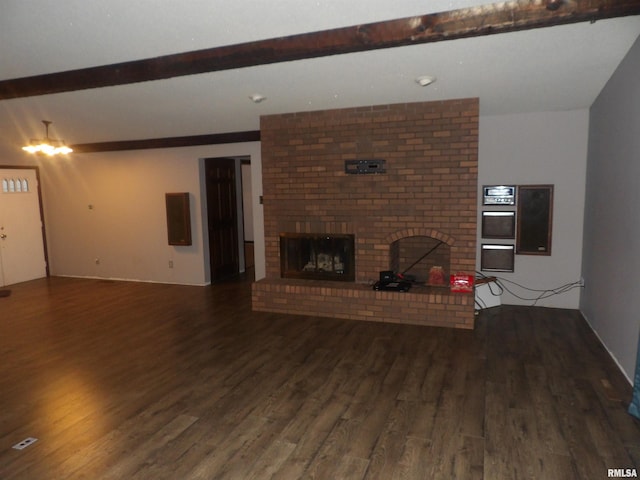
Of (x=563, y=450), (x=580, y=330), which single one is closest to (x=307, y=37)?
Answer: (x=563, y=450)

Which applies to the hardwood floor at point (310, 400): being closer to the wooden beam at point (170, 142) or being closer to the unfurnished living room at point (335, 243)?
the unfurnished living room at point (335, 243)

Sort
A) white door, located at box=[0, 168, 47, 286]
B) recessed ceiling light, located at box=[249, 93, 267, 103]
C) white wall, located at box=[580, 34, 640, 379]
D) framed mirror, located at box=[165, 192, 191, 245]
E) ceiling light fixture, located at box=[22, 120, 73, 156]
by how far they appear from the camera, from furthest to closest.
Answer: white door, located at box=[0, 168, 47, 286] → framed mirror, located at box=[165, 192, 191, 245] → ceiling light fixture, located at box=[22, 120, 73, 156] → recessed ceiling light, located at box=[249, 93, 267, 103] → white wall, located at box=[580, 34, 640, 379]

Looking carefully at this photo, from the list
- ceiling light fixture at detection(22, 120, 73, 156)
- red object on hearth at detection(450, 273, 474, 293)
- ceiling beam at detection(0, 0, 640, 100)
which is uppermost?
ceiling beam at detection(0, 0, 640, 100)

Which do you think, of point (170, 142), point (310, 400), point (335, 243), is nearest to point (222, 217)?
Answer: point (170, 142)

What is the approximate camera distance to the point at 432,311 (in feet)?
16.0

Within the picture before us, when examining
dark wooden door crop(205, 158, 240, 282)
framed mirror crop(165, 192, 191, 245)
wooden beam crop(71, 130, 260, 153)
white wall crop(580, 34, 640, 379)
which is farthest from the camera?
dark wooden door crop(205, 158, 240, 282)

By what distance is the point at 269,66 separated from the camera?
144 inches

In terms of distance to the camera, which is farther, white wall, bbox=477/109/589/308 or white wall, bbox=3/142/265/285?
white wall, bbox=3/142/265/285

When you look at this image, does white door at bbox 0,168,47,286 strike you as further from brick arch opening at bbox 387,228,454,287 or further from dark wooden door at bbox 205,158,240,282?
brick arch opening at bbox 387,228,454,287

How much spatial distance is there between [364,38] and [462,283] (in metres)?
3.07

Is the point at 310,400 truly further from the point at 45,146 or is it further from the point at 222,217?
the point at 222,217

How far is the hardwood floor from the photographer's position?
2.50 meters

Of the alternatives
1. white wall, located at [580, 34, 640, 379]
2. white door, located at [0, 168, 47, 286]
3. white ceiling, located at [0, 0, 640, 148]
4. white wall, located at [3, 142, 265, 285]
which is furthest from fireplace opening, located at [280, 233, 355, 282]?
white door, located at [0, 168, 47, 286]

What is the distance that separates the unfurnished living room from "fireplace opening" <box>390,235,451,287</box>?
39mm
